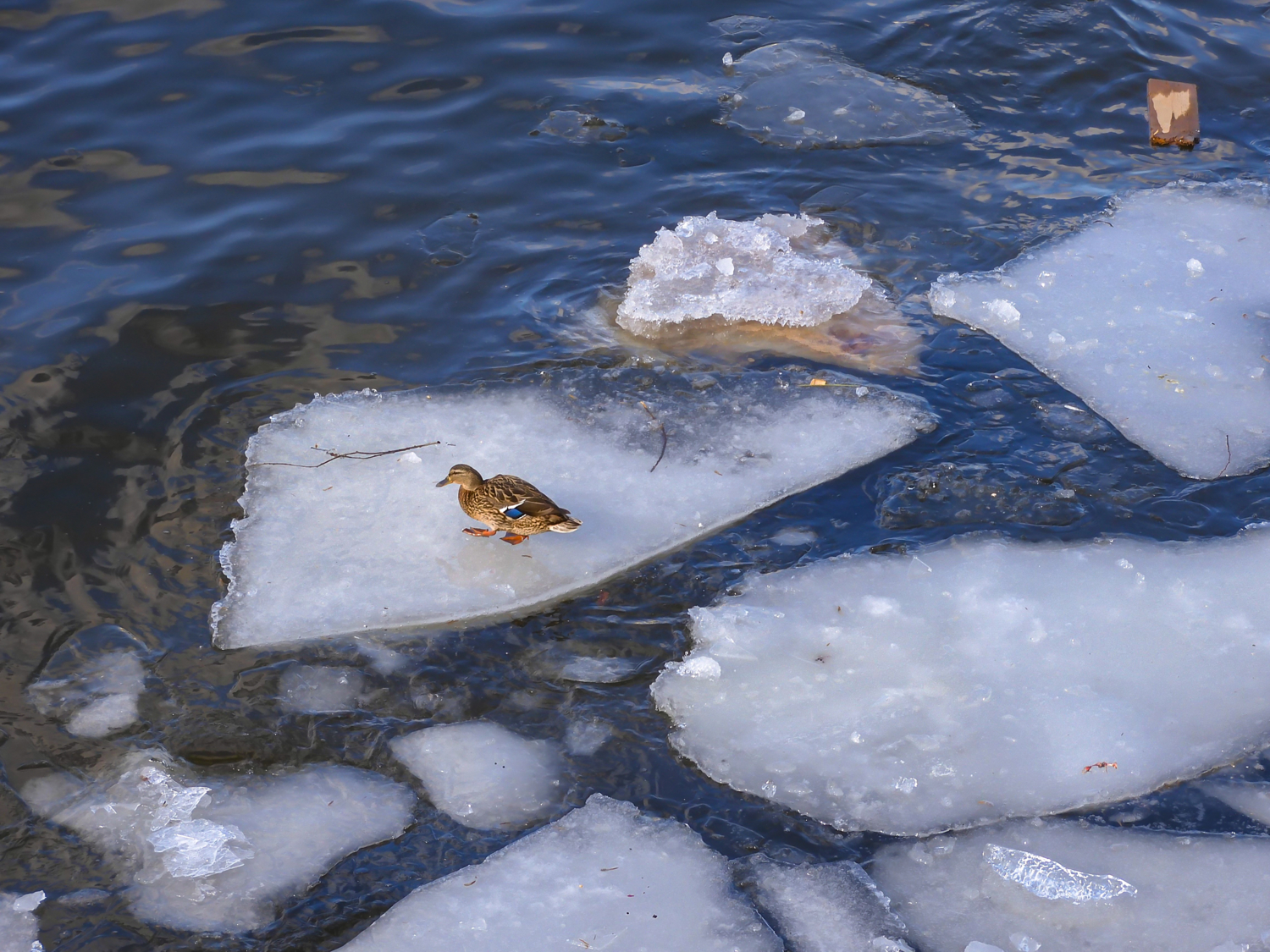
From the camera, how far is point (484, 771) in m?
3.32

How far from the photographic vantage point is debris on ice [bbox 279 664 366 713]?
3.51 m

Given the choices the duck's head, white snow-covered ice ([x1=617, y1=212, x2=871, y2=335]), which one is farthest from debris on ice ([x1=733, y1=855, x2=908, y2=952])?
white snow-covered ice ([x1=617, y1=212, x2=871, y2=335])

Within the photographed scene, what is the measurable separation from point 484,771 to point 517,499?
91 centimetres

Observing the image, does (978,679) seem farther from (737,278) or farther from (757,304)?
(737,278)

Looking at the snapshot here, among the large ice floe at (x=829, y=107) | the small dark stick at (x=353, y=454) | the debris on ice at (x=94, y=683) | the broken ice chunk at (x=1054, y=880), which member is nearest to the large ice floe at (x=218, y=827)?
the debris on ice at (x=94, y=683)

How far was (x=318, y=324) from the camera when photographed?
16.8 ft

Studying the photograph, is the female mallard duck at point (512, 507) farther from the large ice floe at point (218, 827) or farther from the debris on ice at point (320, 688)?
the large ice floe at point (218, 827)

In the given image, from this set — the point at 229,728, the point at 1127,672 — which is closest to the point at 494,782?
the point at 229,728

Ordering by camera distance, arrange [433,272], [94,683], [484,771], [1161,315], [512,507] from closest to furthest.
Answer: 1. [484,771]
2. [94,683]
3. [512,507]
4. [1161,315]
5. [433,272]

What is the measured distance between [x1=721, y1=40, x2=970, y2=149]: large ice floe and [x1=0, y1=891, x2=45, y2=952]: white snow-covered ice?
→ 5.06 meters

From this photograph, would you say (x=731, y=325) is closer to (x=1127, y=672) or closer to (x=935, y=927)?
(x=1127, y=672)

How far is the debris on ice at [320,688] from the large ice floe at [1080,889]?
66.4 inches

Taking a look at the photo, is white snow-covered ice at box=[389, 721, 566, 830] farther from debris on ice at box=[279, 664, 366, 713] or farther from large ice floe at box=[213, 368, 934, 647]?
large ice floe at box=[213, 368, 934, 647]

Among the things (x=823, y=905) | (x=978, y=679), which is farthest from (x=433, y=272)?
(x=823, y=905)
